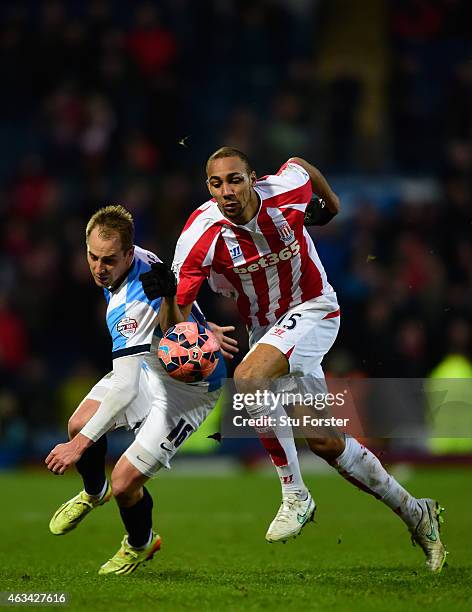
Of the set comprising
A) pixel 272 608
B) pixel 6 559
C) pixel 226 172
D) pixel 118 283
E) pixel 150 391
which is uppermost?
pixel 226 172

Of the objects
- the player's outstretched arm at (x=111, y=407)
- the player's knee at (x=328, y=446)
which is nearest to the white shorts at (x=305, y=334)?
the player's knee at (x=328, y=446)

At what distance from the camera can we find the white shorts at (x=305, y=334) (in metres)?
6.86

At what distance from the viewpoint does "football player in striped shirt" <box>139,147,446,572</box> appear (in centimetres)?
678

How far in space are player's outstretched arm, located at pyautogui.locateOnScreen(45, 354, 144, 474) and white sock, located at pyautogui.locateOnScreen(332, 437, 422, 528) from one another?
4.26ft

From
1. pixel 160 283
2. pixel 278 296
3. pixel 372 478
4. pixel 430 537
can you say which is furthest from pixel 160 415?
pixel 430 537

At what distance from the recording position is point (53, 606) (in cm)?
560

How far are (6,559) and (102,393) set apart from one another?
130 centimetres

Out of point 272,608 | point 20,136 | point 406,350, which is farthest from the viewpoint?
point 20,136

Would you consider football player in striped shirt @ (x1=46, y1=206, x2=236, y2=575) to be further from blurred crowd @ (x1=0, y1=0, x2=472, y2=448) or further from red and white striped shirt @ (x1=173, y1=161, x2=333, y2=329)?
blurred crowd @ (x1=0, y1=0, x2=472, y2=448)

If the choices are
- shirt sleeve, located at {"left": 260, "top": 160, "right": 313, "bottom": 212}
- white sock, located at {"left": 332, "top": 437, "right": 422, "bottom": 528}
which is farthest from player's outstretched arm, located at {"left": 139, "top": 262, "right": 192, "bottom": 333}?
white sock, located at {"left": 332, "top": 437, "right": 422, "bottom": 528}

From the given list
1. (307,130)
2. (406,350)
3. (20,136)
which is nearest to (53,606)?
(406,350)

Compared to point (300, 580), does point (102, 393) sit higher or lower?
higher

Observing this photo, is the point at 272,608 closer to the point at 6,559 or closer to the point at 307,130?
the point at 6,559

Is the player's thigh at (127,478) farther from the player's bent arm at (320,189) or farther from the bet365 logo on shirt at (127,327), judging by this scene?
the player's bent arm at (320,189)
